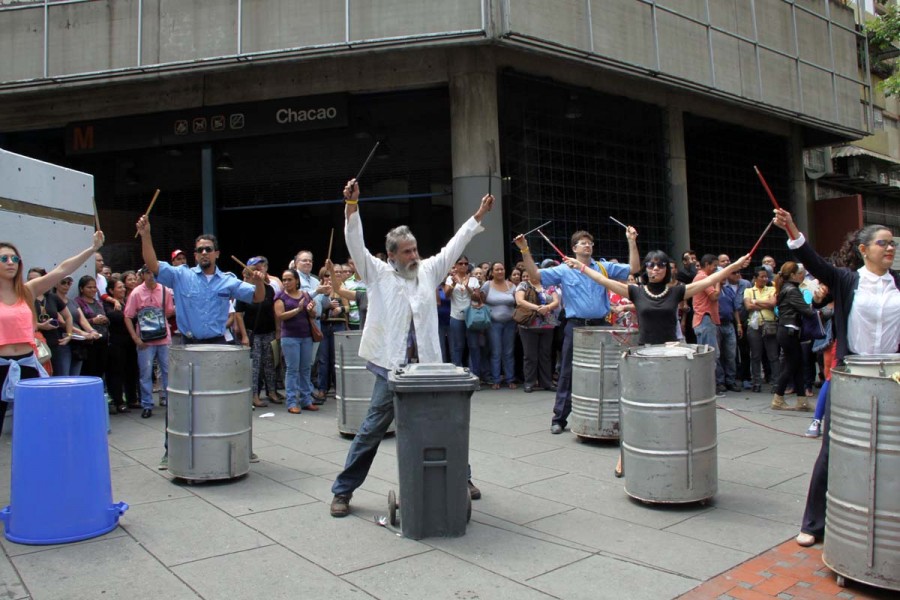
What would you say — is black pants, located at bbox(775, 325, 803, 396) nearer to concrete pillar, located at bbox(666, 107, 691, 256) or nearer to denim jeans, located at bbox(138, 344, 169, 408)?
denim jeans, located at bbox(138, 344, 169, 408)

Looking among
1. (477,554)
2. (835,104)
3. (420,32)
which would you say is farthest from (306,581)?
(835,104)

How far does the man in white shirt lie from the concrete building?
7964mm

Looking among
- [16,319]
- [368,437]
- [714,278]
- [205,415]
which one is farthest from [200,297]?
[714,278]

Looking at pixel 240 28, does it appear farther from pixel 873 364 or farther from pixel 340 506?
pixel 873 364

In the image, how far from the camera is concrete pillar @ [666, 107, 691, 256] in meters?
17.7

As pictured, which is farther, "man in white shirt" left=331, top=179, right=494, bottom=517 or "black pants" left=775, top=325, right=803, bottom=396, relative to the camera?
"black pants" left=775, top=325, right=803, bottom=396

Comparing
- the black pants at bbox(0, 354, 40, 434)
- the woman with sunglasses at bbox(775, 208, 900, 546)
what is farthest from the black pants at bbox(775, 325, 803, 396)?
the black pants at bbox(0, 354, 40, 434)

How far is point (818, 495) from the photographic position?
4504mm

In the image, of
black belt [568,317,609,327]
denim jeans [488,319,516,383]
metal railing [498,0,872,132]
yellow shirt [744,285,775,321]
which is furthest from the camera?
metal railing [498,0,872,132]

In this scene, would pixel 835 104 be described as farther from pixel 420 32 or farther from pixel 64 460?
pixel 64 460

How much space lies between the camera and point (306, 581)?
4047 millimetres

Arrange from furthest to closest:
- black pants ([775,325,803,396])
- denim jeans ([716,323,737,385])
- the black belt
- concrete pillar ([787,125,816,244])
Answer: concrete pillar ([787,125,816,244]) < denim jeans ([716,323,737,385]) < black pants ([775,325,803,396]) < the black belt

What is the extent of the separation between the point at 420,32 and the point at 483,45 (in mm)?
1316

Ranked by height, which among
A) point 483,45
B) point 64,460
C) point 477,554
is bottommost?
point 477,554
